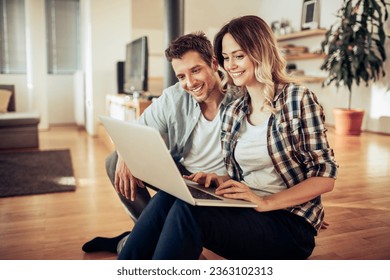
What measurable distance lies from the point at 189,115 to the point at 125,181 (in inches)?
10.9

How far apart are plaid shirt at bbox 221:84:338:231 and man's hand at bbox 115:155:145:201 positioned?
1.43 feet

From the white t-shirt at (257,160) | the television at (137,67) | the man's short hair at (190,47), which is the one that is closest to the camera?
the white t-shirt at (257,160)

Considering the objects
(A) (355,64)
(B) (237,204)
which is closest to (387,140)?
(A) (355,64)

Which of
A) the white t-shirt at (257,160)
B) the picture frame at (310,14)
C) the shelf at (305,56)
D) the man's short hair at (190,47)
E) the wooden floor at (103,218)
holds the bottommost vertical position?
the wooden floor at (103,218)

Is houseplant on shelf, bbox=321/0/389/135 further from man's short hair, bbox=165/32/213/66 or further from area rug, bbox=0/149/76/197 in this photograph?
man's short hair, bbox=165/32/213/66

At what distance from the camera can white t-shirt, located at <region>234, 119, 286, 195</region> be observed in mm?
984

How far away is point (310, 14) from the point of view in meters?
4.89

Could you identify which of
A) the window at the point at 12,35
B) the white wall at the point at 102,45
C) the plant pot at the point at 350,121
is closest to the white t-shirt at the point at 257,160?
the window at the point at 12,35

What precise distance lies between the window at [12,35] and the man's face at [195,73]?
1.12 m

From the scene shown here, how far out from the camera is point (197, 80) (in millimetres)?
1189

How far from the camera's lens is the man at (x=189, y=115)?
1.18 metres

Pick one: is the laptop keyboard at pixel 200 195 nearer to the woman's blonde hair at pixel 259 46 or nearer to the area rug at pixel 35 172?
the woman's blonde hair at pixel 259 46

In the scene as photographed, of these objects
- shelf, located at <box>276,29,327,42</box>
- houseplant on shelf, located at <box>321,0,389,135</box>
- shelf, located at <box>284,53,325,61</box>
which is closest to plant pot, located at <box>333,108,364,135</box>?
houseplant on shelf, located at <box>321,0,389,135</box>

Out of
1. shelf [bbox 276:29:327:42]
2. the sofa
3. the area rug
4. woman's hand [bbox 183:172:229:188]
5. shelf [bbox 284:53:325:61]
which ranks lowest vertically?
the area rug
